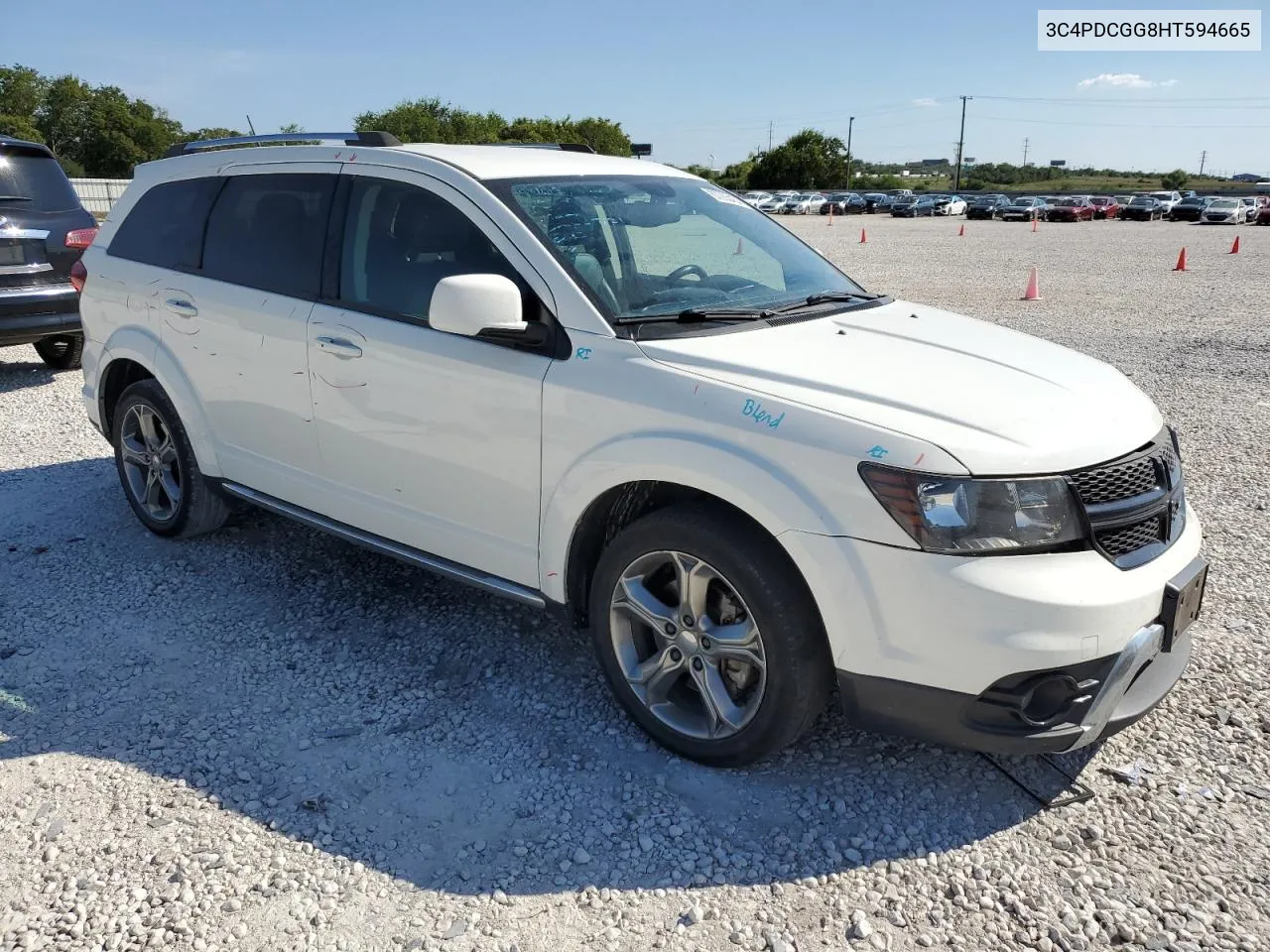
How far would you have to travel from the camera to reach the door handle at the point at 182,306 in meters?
4.71

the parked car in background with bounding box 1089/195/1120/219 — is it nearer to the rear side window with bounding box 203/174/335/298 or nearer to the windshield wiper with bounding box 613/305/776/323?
the rear side window with bounding box 203/174/335/298

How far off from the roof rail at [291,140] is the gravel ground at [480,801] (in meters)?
1.98

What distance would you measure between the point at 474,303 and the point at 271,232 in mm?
1665

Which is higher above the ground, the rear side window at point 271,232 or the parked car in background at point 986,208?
the parked car in background at point 986,208

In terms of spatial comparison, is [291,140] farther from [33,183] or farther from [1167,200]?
[1167,200]

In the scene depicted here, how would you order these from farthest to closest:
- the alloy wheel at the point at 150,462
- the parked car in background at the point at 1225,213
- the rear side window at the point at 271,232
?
the parked car in background at the point at 1225,213 → the alloy wheel at the point at 150,462 → the rear side window at the point at 271,232

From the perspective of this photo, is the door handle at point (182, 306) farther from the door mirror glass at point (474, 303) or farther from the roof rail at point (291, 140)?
the door mirror glass at point (474, 303)

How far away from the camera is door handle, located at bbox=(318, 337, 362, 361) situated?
3.97 m

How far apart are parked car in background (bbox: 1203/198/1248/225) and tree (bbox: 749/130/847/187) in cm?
5994

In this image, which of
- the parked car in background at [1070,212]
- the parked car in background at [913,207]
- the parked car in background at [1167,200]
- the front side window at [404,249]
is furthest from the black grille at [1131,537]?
the parked car in background at [913,207]

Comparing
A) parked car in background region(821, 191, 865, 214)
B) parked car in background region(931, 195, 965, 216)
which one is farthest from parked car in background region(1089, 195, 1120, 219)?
parked car in background region(821, 191, 865, 214)

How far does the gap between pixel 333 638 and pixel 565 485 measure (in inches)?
59.2

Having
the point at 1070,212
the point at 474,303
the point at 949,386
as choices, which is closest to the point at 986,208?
the point at 1070,212

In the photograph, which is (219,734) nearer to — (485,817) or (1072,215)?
(485,817)
